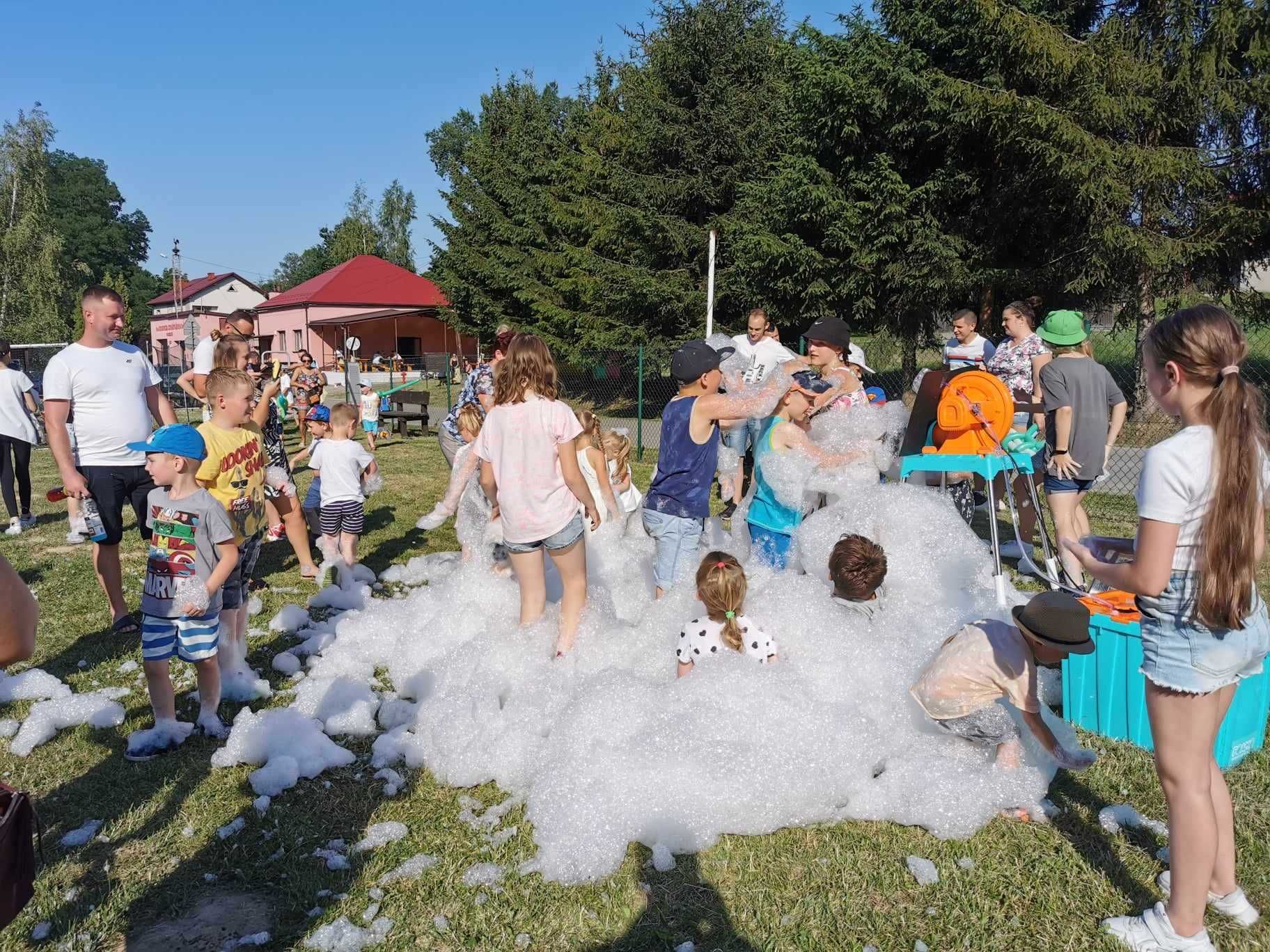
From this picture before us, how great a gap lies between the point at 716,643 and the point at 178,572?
7.66 feet

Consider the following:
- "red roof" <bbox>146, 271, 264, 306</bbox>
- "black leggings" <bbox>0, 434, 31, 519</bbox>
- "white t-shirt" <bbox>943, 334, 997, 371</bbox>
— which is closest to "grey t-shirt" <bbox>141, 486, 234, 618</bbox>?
"white t-shirt" <bbox>943, 334, 997, 371</bbox>

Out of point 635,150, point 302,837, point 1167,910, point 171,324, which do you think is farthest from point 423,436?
point 171,324

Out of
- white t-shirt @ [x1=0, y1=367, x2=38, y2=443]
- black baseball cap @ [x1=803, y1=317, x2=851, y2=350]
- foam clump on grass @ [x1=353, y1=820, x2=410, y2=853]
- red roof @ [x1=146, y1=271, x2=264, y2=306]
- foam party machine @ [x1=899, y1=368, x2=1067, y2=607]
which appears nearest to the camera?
foam clump on grass @ [x1=353, y1=820, x2=410, y2=853]

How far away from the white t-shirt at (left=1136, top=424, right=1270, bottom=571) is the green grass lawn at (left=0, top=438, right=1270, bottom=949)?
136cm

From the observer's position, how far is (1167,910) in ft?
8.43

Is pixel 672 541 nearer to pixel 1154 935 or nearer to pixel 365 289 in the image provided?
pixel 1154 935

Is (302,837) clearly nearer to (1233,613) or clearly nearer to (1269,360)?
(1233,613)

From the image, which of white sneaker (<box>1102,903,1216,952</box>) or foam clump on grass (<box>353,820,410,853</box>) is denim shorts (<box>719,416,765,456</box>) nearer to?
Result: foam clump on grass (<box>353,820,410,853</box>)

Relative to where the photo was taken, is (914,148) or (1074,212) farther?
(914,148)

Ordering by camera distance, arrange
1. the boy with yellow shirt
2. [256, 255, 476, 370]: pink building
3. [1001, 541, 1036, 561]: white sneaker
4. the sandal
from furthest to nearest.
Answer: [256, 255, 476, 370]: pink building → [1001, 541, 1036, 561]: white sneaker → the sandal → the boy with yellow shirt

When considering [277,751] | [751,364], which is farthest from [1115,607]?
[751,364]

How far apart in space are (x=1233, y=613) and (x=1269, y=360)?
48.3 feet

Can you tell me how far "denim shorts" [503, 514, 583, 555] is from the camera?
4473mm

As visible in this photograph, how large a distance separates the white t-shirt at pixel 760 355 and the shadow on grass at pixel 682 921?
541 cm
